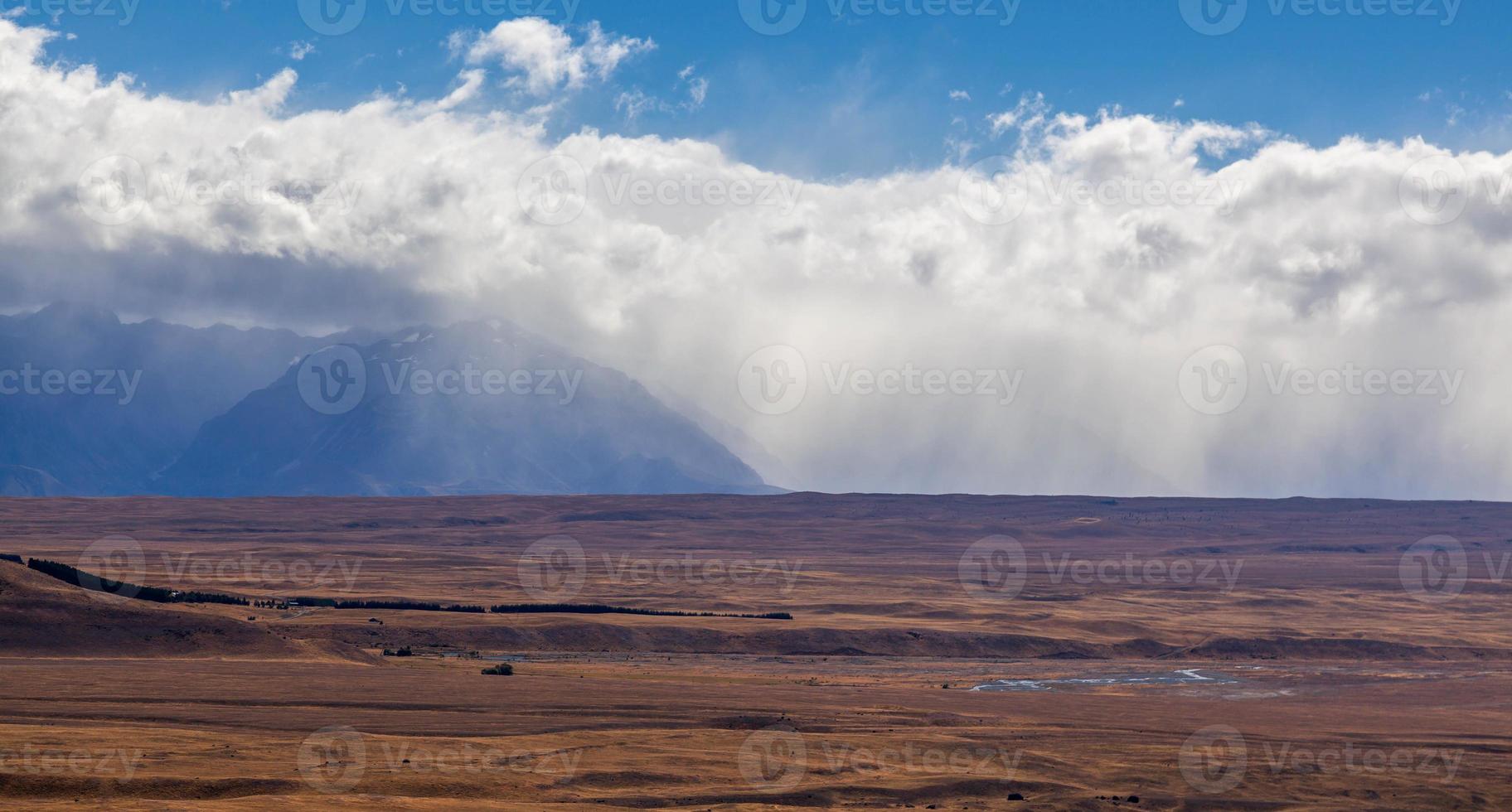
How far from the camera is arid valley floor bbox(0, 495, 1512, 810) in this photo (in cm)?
4444

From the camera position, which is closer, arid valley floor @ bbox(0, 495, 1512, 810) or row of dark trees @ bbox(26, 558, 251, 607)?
arid valley floor @ bbox(0, 495, 1512, 810)

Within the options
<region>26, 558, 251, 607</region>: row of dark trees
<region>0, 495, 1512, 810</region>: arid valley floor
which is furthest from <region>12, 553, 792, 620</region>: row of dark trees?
<region>0, 495, 1512, 810</region>: arid valley floor

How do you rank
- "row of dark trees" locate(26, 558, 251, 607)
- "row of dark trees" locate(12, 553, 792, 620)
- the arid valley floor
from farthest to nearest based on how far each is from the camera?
"row of dark trees" locate(12, 553, 792, 620) < "row of dark trees" locate(26, 558, 251, 607) < the arid valley floor

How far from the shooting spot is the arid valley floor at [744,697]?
4444cm

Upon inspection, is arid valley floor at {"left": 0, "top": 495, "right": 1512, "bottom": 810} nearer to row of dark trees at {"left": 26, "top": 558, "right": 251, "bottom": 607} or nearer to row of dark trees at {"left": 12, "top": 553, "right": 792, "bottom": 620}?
row of dark trees at {"left": 12, "top": 553, "right": 792, "bottom": 620}

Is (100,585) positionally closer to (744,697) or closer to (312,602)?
(312,602)

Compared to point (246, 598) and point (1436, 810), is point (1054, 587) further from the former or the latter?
point (1436, 810)

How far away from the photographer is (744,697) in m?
64.1

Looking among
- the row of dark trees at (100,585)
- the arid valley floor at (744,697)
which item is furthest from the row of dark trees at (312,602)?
the arid valley floor at (744,697)

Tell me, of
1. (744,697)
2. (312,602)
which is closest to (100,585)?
(312,602)

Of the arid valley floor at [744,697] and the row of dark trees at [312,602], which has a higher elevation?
the row of dark trees at [312,602]

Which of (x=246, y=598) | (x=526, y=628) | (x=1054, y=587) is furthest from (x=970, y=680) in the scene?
(x=1054, y=587)

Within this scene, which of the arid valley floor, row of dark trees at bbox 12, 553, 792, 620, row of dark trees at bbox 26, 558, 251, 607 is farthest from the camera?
row of dark trees at bbox 12, 553, 792, 620

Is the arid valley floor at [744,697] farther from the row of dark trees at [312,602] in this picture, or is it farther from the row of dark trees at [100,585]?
the row of dark trees at [100,585]
